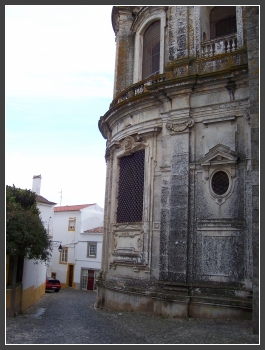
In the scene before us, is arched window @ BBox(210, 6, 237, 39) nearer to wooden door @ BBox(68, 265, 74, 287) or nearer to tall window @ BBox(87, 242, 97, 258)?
tall window @ BBox(87, 242, 97, 258)

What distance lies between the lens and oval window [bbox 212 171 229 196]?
34.3ft

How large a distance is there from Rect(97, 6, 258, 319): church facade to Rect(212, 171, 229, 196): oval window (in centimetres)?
3

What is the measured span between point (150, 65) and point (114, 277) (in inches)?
293

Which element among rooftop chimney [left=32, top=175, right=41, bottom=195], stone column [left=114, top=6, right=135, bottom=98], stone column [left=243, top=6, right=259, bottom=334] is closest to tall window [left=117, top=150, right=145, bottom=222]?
stone column [left=114, top=6, right=135, bottom=98]

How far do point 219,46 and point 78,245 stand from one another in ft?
84.8

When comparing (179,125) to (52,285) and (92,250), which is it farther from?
(92,250)

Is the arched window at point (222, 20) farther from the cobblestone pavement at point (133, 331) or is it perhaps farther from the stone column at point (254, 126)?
the cobblestone pavement at point (133, 331)

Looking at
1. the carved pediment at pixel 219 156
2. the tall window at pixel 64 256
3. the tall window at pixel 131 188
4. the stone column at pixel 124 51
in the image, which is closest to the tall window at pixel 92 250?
the tall window at pixel 64 256

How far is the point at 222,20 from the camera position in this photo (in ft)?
42.2

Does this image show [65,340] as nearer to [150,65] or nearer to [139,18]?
[150,65]

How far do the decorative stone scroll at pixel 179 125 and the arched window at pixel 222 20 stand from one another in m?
3.56

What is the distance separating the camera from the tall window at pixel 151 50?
45.6 feet

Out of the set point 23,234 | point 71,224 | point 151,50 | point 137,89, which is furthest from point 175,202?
point 71,224

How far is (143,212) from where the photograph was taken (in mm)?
11867
